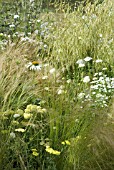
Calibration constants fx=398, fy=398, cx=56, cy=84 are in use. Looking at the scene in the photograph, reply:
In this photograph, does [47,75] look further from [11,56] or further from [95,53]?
[95,53]

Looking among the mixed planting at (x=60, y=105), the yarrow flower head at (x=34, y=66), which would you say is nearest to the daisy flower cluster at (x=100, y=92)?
the mixed planting at (x=60, y=105)

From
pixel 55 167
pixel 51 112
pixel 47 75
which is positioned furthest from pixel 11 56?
pixel 55 167

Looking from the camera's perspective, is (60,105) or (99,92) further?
(99,92)

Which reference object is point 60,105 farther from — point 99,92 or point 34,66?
point 34,66

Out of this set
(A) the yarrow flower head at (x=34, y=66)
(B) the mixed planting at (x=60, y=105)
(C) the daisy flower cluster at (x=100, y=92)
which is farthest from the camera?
(A) the yarrow flower head at (x=34, y=66)

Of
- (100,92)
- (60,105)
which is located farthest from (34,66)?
(60,105)

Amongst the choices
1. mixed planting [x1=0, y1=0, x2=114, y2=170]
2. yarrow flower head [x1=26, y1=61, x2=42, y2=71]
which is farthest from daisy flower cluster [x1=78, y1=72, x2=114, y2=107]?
yarrow flower head [x1=26, y1=61, x2=42, y2=71]

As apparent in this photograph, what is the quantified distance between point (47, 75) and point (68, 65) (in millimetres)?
787

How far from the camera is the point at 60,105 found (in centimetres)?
297

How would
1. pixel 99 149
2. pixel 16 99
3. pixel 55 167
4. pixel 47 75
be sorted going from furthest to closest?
pixel 47 75, pixel 16 99, pixel 55 167, pixel 99 149

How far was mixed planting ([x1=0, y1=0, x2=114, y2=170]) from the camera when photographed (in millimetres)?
2580

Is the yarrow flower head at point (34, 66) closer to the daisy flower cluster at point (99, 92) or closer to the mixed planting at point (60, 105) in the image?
the mixed planting at point (60, 105)

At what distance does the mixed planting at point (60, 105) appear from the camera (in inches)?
102

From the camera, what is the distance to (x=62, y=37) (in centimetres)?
509
